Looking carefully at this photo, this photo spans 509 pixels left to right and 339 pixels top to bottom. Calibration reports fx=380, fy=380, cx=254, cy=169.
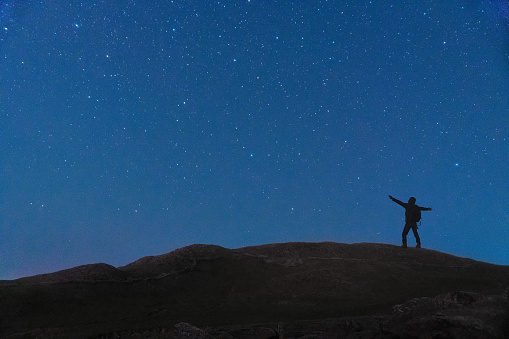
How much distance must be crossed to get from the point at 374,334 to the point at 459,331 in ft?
4.96

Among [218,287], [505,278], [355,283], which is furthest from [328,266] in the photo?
[505,278]

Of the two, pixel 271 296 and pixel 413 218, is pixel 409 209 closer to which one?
pixel 413 218

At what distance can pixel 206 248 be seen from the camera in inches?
635

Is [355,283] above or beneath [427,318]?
above

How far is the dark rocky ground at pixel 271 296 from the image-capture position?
7.90 meters

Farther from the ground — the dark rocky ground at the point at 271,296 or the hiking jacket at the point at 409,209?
the hiking jacket at the point at 409,209

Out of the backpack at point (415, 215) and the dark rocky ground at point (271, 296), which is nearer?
the dark rocky ground at point (271, 296)

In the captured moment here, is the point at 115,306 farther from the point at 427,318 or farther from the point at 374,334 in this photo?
the point at 427,318

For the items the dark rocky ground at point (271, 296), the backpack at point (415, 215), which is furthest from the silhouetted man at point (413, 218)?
the dark rocky ground at point (271, 296)

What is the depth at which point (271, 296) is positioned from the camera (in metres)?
12.1

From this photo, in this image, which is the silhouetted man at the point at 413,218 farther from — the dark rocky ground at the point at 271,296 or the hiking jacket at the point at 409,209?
the dark rocky ground at the point at 271,296

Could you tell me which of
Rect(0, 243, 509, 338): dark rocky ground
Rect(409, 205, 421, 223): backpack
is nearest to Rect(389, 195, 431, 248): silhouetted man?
Rect(409, 205, 421, 223): backpack

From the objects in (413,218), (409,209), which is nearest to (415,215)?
(413,218)

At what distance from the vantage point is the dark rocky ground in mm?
7902
